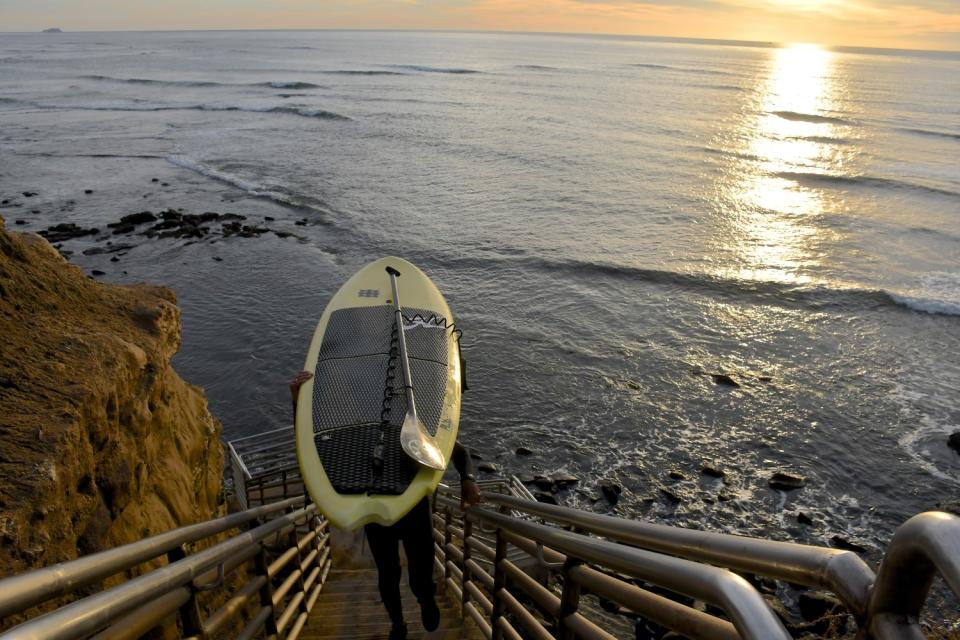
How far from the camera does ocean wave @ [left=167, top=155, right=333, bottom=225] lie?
28.5 metres

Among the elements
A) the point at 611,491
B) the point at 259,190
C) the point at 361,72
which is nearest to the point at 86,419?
the point at 611,491

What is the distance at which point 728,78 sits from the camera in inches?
4018

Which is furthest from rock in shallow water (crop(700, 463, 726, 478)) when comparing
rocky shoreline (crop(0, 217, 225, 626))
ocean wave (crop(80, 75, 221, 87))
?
ocean wave (crop(80, 75, 221, 87))

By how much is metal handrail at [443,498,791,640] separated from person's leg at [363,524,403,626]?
10.4ft

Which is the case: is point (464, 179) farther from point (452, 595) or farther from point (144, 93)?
point (144, 93)

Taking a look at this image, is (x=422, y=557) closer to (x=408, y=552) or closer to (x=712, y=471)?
(x=408, y=552)

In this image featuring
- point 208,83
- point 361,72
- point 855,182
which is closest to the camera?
point 855,182

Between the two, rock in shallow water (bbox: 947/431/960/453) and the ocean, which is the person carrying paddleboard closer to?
the ocean

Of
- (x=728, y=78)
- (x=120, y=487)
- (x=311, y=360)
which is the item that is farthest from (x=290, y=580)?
(x=728, y=78)

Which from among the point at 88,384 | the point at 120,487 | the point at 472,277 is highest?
the point at 88,384

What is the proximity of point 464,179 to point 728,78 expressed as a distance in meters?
86.1

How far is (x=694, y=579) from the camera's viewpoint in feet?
4.88

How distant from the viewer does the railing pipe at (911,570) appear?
38.7 inches

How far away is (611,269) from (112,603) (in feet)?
72.2
